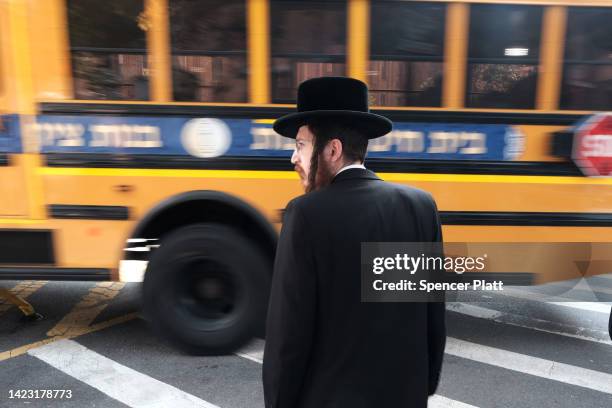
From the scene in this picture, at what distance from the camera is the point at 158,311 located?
3904 mm

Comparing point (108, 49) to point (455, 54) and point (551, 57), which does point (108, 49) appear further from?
point (551, 57)

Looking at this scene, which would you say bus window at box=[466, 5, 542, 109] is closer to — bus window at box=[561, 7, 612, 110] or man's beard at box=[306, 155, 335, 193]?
bus window at box=[561, 7, 612, 110]

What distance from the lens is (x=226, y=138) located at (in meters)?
3.76

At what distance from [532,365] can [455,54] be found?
8.16 feet

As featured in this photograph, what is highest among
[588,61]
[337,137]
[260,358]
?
[588,61]

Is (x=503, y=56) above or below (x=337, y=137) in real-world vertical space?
above

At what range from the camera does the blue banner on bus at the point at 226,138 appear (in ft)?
12.2

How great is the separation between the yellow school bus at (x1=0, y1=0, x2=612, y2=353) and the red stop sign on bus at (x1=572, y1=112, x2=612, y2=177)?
0.06 meters

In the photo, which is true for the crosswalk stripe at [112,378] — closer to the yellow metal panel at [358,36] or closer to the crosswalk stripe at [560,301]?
the yellow metal panel at [358,36]

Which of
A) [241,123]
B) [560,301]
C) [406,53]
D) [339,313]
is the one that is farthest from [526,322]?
[339,313]

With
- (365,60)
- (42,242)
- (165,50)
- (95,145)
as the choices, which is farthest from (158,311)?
(365,60)

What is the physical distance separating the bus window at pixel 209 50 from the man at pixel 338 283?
7.38 feet

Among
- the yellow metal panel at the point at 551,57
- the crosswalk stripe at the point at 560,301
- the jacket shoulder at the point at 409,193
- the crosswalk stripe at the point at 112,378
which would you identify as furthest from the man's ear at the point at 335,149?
the crosswalk stripe at the point at 560,301

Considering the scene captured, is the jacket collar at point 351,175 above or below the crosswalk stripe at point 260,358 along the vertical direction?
above
